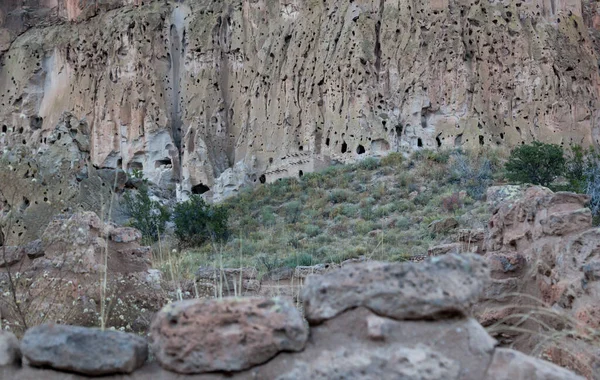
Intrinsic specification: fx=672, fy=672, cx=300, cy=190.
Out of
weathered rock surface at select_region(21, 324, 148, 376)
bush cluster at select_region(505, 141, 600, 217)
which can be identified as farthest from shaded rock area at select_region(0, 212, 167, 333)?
bush cluster at select_region(505, 141, 600, 217)

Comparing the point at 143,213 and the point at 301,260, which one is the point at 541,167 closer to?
the point at 301,260

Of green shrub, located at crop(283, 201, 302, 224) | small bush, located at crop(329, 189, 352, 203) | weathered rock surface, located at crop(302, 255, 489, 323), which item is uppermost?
weathered rock surface, located at crop(302, 255, 489, 323)

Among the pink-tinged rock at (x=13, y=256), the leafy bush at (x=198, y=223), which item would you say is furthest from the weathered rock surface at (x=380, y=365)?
the leafy bush at (x=198, y=223)

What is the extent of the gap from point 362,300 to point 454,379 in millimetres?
444

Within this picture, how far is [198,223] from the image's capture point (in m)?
20.0

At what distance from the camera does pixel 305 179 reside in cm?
2712

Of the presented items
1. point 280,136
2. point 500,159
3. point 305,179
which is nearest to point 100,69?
point 280,136

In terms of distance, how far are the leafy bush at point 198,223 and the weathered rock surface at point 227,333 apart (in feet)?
52.0

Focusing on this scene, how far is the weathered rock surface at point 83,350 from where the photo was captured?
2570mm

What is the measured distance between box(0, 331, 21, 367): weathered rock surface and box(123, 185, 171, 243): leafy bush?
593 inches

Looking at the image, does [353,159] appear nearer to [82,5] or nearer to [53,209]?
[53,209]

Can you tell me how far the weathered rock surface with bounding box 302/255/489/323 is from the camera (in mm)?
2512

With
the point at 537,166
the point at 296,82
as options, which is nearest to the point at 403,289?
the point at 537,166

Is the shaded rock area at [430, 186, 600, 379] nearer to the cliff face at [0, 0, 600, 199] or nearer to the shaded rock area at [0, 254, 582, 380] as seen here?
the shaded rock area at [0, 254, 582, 380]
